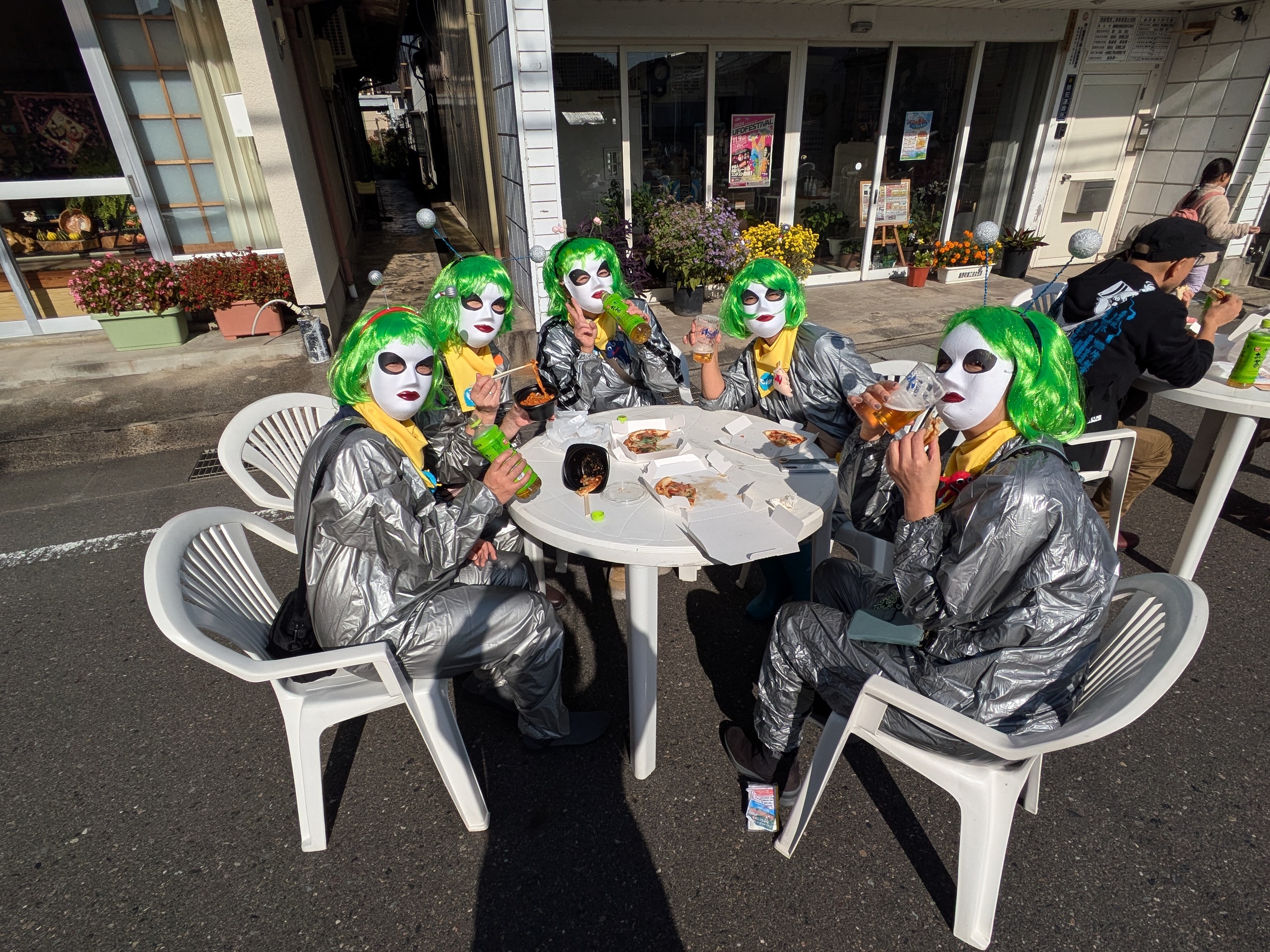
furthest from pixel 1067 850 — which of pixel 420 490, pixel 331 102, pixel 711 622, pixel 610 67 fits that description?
pixel 331 102

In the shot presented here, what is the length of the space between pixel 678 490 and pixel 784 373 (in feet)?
3.59

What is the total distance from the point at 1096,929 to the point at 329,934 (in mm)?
1982

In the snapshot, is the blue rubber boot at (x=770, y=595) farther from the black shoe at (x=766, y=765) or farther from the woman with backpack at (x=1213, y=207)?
the woman with backpack at (x=1213, y=207)

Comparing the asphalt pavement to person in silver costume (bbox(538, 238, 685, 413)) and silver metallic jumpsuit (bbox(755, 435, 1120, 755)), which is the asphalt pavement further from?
person in silver costume (bbox(538, 238, 685, 413))

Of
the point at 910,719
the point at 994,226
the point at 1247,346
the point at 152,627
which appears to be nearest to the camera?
the point at 910,719

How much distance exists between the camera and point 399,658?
1.78m

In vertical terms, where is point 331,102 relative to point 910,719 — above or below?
above

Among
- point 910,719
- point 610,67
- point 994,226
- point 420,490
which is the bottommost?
point 910,719

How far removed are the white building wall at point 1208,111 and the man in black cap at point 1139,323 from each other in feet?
21.2

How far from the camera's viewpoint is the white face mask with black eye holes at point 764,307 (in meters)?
2.61

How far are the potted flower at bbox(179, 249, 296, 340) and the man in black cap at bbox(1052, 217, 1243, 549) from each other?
5.87m

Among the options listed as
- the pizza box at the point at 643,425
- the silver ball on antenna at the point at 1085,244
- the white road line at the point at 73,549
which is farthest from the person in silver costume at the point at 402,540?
the silver ball on antenna at the point at 1085,244

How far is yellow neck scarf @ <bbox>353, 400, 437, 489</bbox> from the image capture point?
1.95 metres

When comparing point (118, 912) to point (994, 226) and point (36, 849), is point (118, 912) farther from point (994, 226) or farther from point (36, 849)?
point (994, 226)
